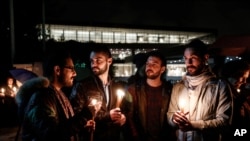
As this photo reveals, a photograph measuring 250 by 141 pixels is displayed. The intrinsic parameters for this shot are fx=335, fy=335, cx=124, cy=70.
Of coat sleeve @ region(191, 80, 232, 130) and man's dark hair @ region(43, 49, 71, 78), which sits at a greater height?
man's dark hair @ region(43, 49, 71, 78)

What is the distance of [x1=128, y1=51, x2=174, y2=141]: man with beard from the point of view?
5027 millimetres

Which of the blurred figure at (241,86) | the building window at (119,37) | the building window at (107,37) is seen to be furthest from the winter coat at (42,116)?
the building window at (119,37)

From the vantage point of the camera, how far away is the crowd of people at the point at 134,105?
3.43m

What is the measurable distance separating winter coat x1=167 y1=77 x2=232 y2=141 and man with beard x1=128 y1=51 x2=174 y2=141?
1.86 ft

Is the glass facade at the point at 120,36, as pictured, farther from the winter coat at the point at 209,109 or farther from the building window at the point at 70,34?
the winter coat at the point at 209,109

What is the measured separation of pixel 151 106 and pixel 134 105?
0.26 metres

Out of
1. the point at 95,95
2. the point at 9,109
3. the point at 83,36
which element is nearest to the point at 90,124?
the point at 95,95

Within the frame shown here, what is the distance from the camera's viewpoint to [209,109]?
4297 mm

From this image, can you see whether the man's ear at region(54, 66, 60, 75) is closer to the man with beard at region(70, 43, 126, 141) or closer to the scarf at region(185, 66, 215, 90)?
the man with beard at region(70, 43, 126, 141)

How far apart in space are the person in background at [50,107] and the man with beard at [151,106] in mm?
1407

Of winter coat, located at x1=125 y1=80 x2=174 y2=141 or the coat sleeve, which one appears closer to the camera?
the coat sleeve

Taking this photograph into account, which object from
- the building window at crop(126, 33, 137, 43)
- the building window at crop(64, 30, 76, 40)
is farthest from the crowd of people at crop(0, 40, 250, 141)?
the building window at crop(126, 33, 137, 43)

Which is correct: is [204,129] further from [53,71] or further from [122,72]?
[122,72]

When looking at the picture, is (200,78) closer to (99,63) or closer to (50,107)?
(99,63)
